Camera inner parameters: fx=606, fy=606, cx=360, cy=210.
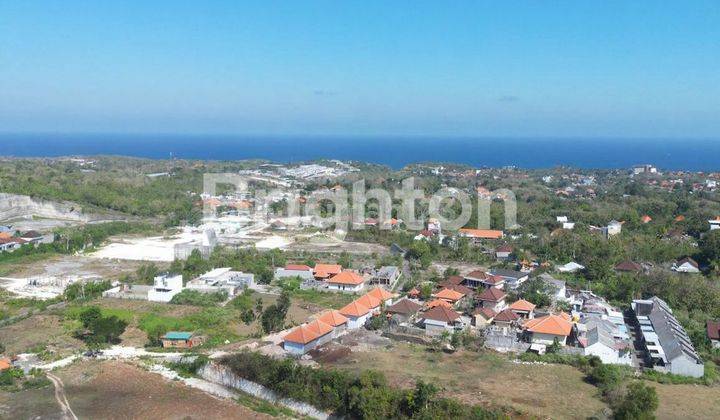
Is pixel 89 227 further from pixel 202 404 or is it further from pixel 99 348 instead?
pixel 202 404

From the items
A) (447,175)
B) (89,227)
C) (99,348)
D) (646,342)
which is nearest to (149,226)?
(89,227)

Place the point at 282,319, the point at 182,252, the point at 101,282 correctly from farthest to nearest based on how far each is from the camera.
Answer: the point at 182,252, the point at 101,282, the point at 282,319

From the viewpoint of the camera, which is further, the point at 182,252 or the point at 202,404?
the point at 182,252

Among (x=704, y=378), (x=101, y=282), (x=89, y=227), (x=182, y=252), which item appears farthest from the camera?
(x=89, y=227)

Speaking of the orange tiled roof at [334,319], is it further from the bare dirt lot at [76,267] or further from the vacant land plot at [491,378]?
the bare dirt lot at [76,267]

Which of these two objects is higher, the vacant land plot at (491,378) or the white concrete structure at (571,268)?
the white concrete structure at (571,268)

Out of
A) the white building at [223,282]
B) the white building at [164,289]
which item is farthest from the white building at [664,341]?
the white building at [164,289]
